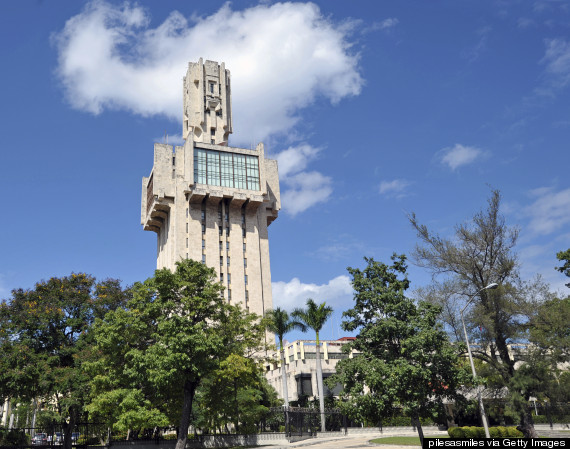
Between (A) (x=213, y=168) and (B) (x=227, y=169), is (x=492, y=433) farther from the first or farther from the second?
(A) (x=213, y=168)

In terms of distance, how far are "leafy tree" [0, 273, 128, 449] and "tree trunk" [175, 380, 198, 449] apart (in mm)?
7966

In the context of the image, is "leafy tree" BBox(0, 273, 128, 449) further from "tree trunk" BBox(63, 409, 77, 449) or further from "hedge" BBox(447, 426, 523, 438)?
"hedge" BBox(447, 426, 523, 438)

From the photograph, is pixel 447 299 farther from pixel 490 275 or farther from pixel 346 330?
pixel 346 330

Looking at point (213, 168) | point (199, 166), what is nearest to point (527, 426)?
point (213, 168)

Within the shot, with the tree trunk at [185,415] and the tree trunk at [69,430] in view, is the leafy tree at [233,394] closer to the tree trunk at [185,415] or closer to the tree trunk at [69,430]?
the tree trunk at [185,415]

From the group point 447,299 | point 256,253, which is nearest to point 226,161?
point 256,253

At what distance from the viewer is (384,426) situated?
1839 inches

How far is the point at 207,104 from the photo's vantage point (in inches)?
3580

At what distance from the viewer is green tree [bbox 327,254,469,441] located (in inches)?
1066

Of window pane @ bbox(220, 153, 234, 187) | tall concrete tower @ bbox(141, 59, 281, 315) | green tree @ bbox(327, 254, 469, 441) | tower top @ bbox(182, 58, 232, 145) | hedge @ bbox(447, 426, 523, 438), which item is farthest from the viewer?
tower top @ bbox(182, 58, 232, 145)

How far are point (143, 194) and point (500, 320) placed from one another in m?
70.9

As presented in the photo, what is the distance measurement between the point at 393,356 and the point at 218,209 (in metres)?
57.5

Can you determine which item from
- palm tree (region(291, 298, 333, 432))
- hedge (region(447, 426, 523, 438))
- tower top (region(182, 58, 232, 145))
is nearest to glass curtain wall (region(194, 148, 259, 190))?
tower top (region(182, 58, 232, 145))

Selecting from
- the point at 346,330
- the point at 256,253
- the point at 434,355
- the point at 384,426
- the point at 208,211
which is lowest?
the point at 384,426
